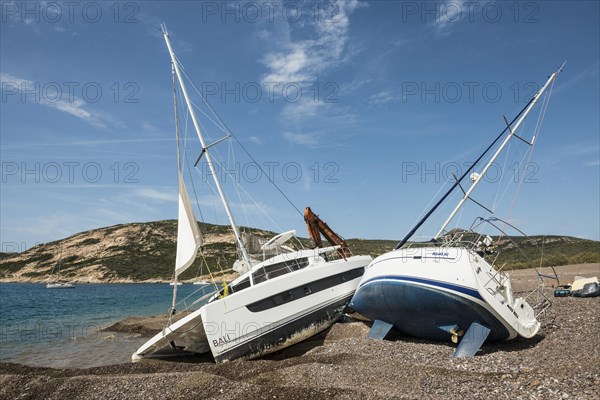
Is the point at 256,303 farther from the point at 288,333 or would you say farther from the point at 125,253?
the point at 125,253

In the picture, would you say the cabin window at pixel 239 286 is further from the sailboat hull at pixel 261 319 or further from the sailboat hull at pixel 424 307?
the sailboat hull at pixel 424 307

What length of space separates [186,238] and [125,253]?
9275cm

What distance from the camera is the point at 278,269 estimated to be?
637 inches

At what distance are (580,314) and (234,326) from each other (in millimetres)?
12866

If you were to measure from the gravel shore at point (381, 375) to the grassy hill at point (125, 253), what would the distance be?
65.7 meters

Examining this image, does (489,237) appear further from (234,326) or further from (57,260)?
(57,260)

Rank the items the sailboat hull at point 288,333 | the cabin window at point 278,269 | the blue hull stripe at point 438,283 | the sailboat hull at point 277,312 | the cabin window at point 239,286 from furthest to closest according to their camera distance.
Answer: the cabin window at point 278,269 → the cabin window at point 239,286 → the sailboat hull at point 288,333 → the sailboat hull at point 277,312 → the blue hull stripe at point 438,283

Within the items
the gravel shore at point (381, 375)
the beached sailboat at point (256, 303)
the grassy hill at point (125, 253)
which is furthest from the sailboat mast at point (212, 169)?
the grassy hill at point (125, 253)

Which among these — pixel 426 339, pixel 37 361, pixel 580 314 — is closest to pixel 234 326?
pixel 426 339

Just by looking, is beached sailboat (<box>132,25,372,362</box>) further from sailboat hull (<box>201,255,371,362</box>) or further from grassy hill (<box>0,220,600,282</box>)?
grassy hill (<box>0,220,600,282</box>)

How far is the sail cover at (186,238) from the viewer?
15.9 m

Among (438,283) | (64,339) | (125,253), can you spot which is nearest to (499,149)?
(438,283)

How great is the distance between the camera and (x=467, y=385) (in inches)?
315

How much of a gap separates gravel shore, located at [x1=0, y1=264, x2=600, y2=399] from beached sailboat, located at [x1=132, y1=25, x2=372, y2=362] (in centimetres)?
119
